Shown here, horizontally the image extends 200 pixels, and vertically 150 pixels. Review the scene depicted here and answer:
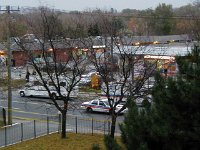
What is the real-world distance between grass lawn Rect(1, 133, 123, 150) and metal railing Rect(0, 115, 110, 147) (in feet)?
3.05

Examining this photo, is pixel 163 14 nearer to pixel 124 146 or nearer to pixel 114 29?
pixel 114 29

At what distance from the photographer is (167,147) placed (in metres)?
7.23

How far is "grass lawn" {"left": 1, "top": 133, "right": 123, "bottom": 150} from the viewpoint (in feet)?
55.9

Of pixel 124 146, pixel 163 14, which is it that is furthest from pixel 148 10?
pixel 124 146

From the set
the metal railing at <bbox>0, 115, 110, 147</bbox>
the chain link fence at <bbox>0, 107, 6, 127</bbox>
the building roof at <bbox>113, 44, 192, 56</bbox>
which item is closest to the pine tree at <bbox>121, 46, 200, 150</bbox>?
the building roof at <bbox>113, 44, 192, 56</bbox>

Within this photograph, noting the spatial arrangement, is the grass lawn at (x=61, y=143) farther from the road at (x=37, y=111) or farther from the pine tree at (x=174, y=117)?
the pine tree at (x=174, y=117)

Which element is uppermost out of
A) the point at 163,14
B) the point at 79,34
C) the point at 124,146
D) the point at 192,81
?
the point at 163,14

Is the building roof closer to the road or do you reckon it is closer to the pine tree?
the road

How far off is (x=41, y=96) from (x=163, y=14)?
39970 millimetres

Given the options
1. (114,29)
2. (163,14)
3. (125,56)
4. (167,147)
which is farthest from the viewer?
(163,14)

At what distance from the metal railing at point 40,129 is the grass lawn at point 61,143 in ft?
3.05

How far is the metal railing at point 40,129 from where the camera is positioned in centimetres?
1980

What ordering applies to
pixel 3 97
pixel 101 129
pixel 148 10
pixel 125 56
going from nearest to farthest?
pixel 125 56 < pixel 101 129 < pixel 3 97 < pixel 148 10

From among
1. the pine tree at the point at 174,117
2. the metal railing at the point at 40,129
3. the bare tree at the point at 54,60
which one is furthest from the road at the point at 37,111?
the pine tree at the point at 174,117
